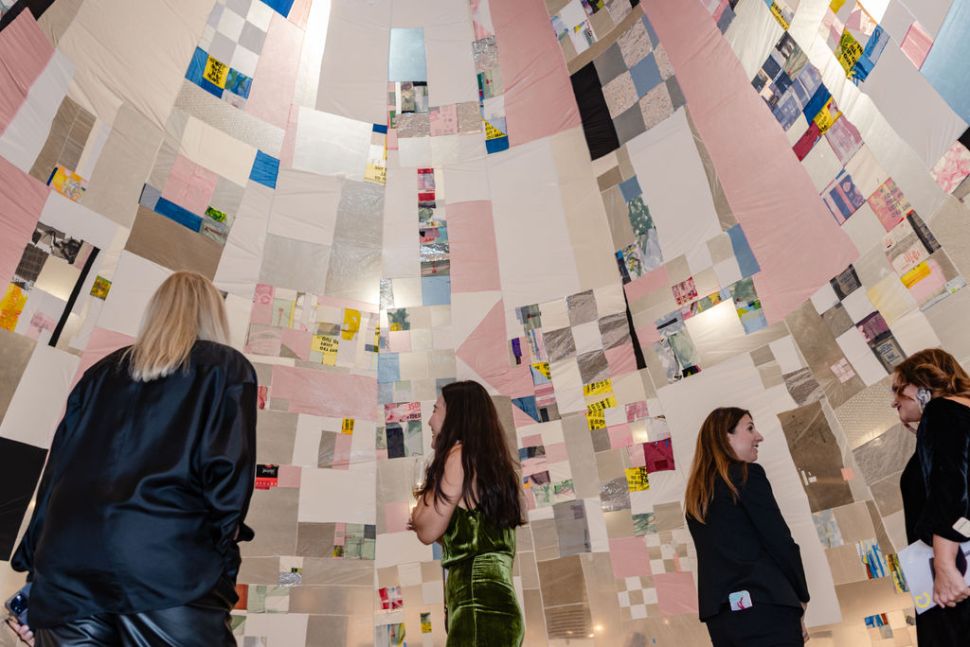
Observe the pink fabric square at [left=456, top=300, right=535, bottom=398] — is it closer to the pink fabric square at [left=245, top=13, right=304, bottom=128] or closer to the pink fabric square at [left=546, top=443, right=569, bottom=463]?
the pink fabric square at [left=546, top=443, right=569, bottom=463]

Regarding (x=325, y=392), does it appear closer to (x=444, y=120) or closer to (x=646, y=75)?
(x=444, y=120)

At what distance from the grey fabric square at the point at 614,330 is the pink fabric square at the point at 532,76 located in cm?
111

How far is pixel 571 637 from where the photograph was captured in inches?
143

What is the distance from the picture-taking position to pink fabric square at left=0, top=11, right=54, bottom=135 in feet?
9.27

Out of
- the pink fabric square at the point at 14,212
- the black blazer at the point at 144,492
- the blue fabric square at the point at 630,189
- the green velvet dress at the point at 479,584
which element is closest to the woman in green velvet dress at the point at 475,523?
the green velvet dress at the point at 479,584

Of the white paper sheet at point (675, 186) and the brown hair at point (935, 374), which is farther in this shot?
the white paper sheet at point (675, 186)

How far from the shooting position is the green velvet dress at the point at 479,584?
6.93 ft

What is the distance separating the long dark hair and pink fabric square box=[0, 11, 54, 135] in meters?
1.82

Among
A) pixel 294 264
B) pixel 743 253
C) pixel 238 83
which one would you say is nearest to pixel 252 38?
pixel 238 83

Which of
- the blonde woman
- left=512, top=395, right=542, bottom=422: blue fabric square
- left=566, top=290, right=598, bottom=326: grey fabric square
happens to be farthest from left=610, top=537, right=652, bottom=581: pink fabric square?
the blonde woman

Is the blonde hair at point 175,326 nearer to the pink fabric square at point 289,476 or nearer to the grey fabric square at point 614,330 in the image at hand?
the pink fabric square at point 289,476

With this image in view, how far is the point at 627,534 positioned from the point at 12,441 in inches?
96.1

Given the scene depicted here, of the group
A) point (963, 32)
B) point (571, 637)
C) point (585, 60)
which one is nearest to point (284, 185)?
point (585, 60)

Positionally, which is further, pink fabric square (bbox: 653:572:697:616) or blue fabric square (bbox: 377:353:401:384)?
A: blue fabric square (bbox: 377:353:401:384)
